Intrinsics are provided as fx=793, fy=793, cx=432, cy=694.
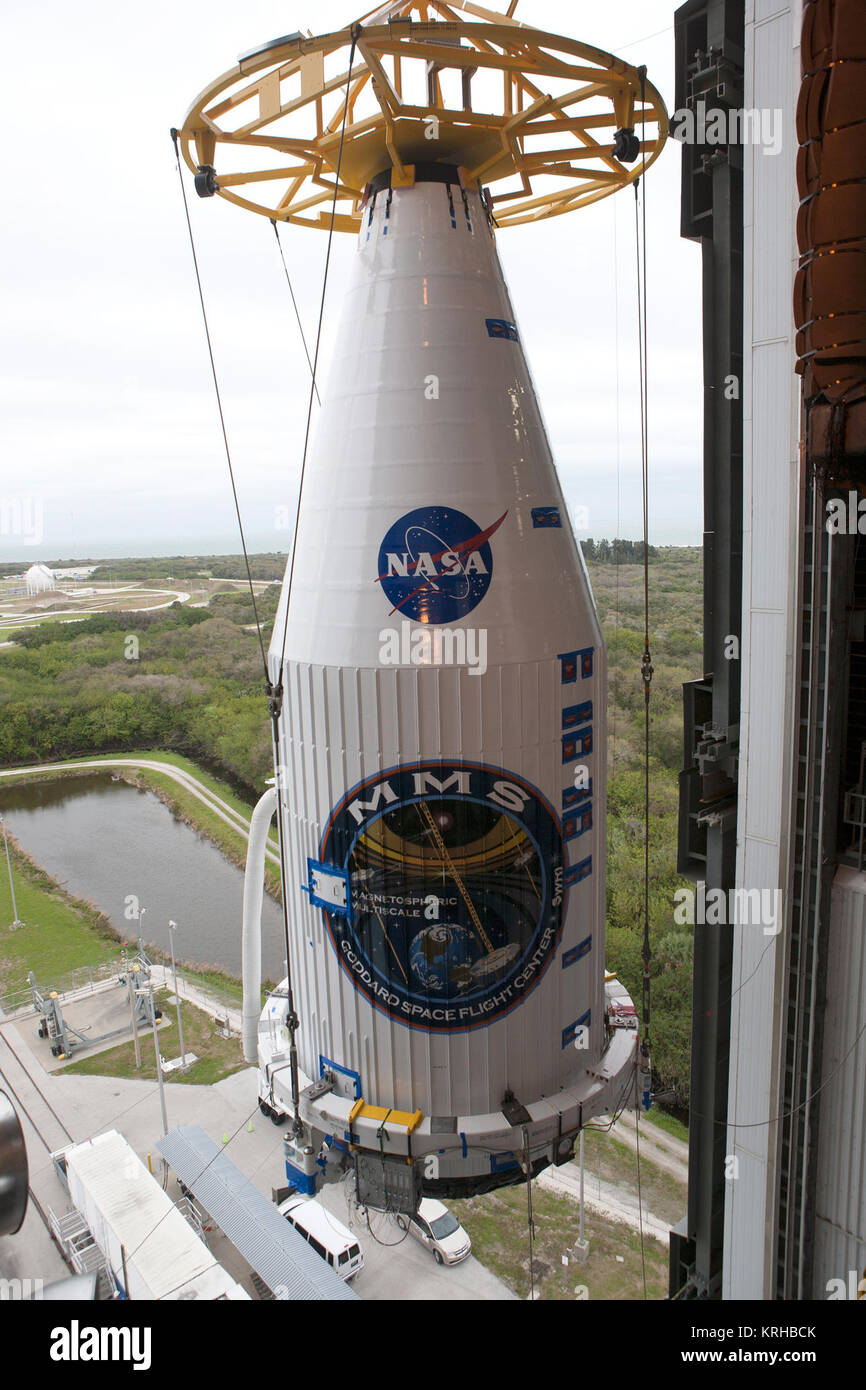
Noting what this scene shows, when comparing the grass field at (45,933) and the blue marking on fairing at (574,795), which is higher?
the blue marking on fairing at (574,795)

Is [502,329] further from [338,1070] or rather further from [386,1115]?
[386,1115]

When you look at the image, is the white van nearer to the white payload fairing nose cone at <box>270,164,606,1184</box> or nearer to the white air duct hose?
the white air duct hose

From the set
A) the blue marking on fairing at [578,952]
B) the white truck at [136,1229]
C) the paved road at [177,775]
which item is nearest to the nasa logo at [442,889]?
the blue marking on fairing at [578,952]

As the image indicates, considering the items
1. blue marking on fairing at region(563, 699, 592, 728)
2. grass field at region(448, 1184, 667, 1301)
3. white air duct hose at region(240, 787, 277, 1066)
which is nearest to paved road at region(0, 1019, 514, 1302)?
grass field at region(448, 1184, 667, 1301)

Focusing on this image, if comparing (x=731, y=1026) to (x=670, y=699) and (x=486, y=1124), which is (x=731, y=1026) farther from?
(x=670, y=699)

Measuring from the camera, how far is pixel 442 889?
5.58 metres

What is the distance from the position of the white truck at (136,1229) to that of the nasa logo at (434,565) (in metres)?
12.5

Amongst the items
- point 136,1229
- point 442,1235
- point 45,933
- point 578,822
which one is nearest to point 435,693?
point 578,822

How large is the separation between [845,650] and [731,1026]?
386 cm

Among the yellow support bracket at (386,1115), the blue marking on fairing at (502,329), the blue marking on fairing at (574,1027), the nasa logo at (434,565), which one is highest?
the blue marking on fairing at (502,329)

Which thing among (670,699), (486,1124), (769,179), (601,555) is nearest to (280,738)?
(486,1124)

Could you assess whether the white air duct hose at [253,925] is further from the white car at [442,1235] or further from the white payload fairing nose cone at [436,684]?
the white car at [442,1235]

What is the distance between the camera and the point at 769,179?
21.9 feet

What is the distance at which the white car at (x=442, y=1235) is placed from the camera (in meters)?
16.6
